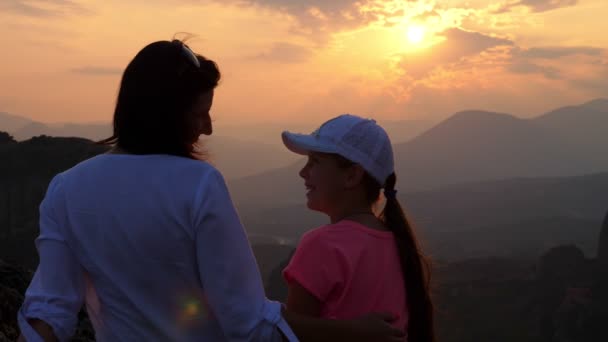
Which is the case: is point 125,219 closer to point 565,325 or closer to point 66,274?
point 66,274

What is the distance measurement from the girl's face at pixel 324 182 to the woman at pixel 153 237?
0.93 m

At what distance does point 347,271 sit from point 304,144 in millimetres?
736

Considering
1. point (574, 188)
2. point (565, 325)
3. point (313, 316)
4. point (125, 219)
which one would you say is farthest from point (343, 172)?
point (574, 188)

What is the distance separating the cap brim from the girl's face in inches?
3.1

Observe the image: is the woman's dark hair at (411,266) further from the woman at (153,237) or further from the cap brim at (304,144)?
the woman at (153,237)

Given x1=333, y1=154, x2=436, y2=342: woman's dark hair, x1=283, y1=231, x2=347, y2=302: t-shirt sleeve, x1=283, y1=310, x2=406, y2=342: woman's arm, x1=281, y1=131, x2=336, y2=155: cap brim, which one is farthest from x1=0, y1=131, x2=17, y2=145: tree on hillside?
x1=283, y1=310, x2=406, y2=342: woman's arm

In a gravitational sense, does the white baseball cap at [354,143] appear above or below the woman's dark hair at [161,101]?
below

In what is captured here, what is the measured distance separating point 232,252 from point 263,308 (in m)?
0.28

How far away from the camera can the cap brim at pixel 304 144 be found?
325 centimetres

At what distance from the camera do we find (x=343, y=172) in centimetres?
331

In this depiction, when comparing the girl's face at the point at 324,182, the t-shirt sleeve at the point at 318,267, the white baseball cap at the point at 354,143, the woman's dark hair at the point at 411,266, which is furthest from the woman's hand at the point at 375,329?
the white baseball cap at the point at 354,143

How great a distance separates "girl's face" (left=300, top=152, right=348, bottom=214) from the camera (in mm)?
3277

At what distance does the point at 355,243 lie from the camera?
3.06 m

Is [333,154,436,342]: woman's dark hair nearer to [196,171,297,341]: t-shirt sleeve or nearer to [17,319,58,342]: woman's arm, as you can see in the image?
[196,171,297,341]: t-shirt sleeve
